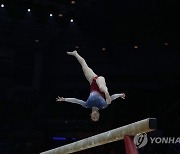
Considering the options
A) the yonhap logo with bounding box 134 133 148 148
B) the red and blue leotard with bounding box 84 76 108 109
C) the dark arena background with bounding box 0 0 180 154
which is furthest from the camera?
the dark arena background with bounding box 0 0 180 154

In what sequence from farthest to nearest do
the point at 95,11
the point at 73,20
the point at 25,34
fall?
1. the point at 25,34
2. the point at 73,20
3. the point at 95,11

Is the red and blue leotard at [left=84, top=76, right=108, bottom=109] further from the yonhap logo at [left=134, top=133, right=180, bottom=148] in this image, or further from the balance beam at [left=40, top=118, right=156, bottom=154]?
the yonhap logo at [left=134, top=133, right=180, bottom=148]

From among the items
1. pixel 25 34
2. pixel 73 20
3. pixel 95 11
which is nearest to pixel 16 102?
pixel 25 34

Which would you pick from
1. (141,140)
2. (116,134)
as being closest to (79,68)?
(141,140)

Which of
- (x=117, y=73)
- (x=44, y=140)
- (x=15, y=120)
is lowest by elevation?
(x=44, y=140)

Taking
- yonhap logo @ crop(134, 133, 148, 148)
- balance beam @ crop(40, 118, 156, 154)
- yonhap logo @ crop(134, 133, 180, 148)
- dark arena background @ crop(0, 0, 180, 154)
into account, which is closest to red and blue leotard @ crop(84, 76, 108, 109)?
balance beam @ crop(40, 118, 156, 154)

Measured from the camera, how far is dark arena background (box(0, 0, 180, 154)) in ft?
47.0

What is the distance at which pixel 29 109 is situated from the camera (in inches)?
651

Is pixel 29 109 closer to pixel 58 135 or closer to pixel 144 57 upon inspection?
pixel 58 135

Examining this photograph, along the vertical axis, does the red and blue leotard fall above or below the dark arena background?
below

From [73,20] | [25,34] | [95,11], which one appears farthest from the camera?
[25,34]

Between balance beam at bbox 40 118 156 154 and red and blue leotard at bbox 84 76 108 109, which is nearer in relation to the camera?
balance beam at bbox 40 118 156 154

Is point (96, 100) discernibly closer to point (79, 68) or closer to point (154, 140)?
point (154, 140)

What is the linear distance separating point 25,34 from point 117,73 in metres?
4.83
